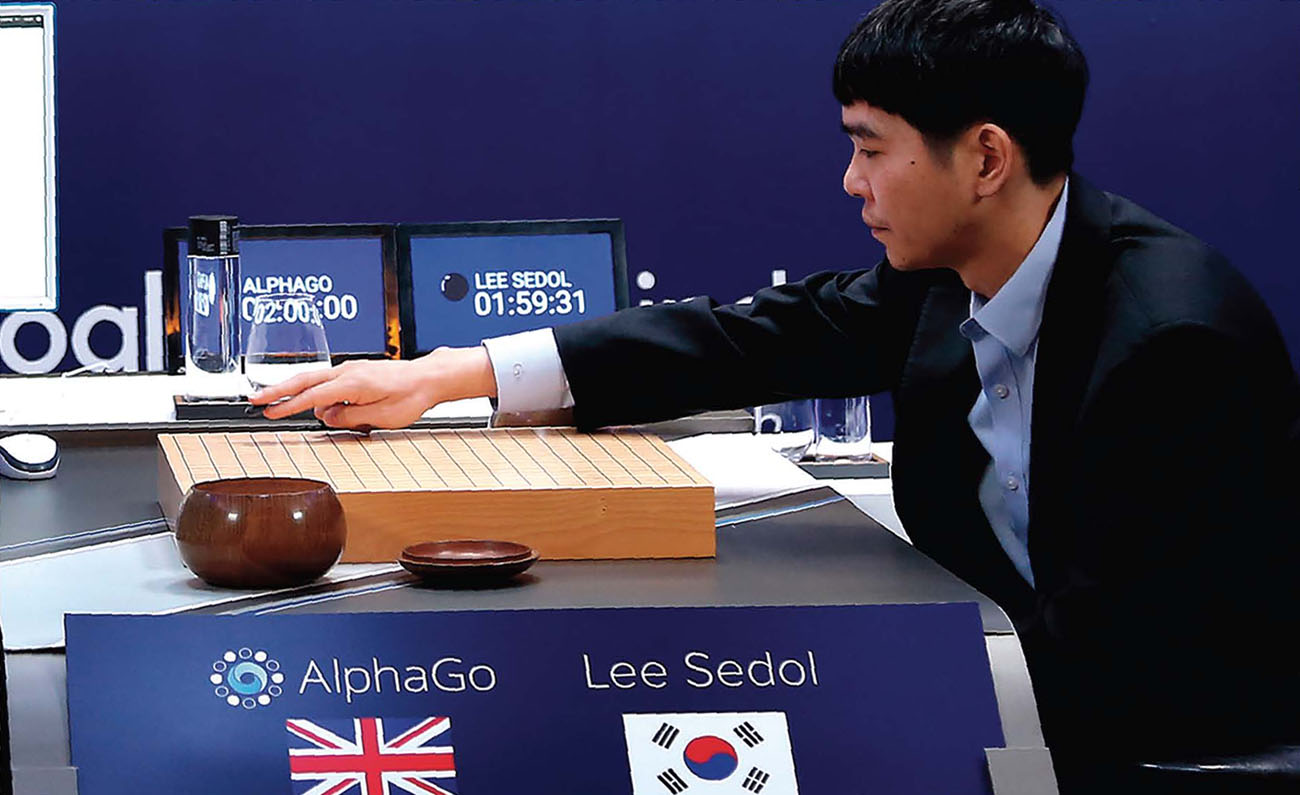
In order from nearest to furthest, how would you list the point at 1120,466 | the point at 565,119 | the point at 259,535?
the point at 259,535
the point at 1120,466
the point at 565,119

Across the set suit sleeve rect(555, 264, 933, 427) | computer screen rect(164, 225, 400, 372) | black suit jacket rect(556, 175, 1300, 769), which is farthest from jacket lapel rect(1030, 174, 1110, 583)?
computer screen rect(164, 225, 400, 372)

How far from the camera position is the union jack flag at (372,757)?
887mm

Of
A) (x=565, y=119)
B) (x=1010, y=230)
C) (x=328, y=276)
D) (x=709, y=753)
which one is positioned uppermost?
(x=565, y=119)

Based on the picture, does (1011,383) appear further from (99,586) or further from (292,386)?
(99,586)

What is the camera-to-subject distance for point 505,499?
122 centimetres

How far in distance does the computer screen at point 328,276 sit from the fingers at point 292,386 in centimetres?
114

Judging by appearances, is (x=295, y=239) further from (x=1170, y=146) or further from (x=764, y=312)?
(x=1170, y=146)

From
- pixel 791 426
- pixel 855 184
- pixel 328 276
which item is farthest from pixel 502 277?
pixel 855 184

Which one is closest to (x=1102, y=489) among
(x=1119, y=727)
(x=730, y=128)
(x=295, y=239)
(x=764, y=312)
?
(x=1119, y=727)

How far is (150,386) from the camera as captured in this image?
91.3 inches

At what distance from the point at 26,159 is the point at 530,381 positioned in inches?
32.9

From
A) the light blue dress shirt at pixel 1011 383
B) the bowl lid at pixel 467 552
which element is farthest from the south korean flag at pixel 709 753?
the light blue dress shirt at pixel 1011 383

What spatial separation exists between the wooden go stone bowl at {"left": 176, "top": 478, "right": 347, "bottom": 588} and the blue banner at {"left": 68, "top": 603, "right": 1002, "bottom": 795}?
13 cm

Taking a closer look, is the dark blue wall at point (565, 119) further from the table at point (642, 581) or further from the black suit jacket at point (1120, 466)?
the table at point (642, 581)
